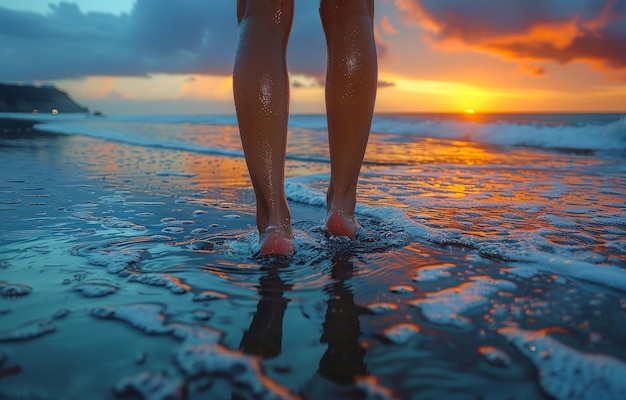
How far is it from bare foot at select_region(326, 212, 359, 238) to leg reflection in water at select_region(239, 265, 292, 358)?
51 centimetres

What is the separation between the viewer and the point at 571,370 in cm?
87

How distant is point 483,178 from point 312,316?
3.00 m

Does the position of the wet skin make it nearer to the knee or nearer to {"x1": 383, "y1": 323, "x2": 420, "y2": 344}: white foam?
the knee

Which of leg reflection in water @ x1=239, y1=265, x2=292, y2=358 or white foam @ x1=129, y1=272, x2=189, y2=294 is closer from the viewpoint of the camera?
leg reflection in water @ x1=239, y1=265, x2=292, y2=358

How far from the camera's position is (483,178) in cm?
372

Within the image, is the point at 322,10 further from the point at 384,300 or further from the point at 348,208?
the point at 384,300

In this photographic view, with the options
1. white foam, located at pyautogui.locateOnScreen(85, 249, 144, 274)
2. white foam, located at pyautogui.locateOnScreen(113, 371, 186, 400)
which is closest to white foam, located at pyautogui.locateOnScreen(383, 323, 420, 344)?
white foam, located at pyautogui.locateOnScreen(113, 371, 186, 400)

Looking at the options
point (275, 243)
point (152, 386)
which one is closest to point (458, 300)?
point (275, 243)

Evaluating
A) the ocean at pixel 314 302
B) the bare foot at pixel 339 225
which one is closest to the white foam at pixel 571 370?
the ocean at pixel 314 302

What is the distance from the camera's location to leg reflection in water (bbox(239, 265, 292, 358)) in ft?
3.08

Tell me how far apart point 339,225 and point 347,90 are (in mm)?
520

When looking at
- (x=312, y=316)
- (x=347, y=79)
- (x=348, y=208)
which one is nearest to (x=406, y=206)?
(x=348, y=208)

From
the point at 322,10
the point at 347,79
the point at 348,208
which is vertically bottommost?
the point at 348,208

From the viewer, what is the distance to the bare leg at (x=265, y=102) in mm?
1602
